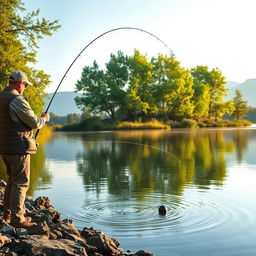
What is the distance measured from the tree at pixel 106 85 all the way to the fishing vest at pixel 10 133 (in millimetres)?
56536

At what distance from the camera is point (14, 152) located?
20.2 ft

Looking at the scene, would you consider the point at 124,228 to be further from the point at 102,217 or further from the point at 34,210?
the point at 34,210

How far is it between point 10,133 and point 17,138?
111mm

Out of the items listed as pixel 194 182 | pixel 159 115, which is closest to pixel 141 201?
pixel 194 182

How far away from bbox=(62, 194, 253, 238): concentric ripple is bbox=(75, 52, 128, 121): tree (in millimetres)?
53523

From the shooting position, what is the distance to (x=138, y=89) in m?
62.7

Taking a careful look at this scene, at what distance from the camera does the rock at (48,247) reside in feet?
16.8

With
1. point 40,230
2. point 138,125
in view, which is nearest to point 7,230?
point 40,230

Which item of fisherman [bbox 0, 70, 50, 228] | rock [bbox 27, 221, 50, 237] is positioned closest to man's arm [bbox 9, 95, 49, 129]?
fisherman [bbox 0, 70, 50, 228]

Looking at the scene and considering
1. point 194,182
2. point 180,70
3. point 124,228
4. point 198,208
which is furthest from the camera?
point 180,70

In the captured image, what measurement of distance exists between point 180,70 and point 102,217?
5688cm

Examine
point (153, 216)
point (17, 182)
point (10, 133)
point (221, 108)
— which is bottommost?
point (153, 216)

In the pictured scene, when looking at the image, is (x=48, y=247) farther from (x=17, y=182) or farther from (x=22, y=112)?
(x=22, y=112)

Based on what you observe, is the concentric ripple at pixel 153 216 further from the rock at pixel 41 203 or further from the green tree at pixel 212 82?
the green tree at pixel 212 82
